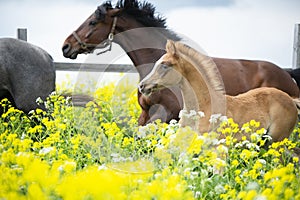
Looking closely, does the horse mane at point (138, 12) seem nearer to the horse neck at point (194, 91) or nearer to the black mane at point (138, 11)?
the black mane at point (138, 11)

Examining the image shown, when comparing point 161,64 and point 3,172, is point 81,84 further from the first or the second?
point 3,172

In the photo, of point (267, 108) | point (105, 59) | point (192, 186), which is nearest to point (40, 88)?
point (105, 59)

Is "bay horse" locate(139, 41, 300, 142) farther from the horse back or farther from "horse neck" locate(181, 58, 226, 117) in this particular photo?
the horse back

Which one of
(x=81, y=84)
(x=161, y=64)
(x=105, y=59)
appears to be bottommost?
(x=81, y=84)

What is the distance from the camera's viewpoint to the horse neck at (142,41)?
648 centimetres

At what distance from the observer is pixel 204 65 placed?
4840 mm

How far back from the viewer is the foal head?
15.1ft

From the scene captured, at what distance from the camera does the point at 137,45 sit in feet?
21.4

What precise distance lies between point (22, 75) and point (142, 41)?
5.27 feet

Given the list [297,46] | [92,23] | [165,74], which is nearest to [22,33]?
[92,23]

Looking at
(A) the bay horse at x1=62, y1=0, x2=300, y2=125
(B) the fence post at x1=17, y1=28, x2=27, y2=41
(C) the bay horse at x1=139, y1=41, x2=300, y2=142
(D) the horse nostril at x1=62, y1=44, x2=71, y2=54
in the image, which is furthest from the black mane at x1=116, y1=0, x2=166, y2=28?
(B) the fence post at x1=17, y1=28, x2=27, y2=41

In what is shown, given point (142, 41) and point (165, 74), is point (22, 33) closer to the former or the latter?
point (142, 41)

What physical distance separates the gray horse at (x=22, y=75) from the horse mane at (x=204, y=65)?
244 cm

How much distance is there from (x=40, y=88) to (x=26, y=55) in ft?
1.55
